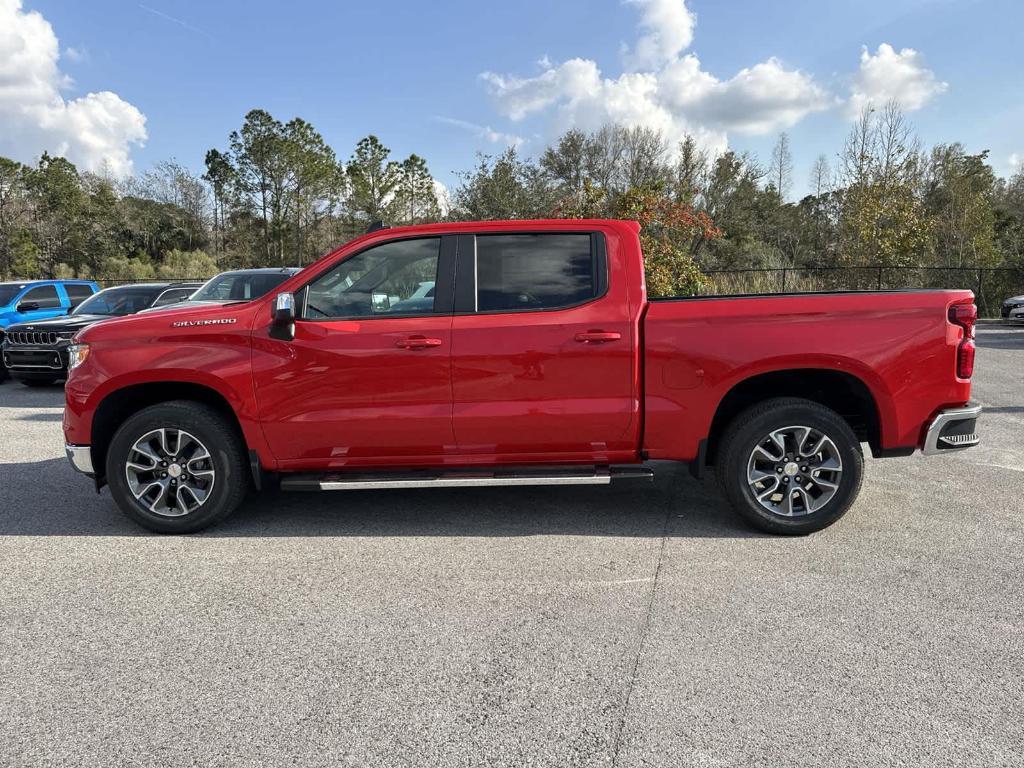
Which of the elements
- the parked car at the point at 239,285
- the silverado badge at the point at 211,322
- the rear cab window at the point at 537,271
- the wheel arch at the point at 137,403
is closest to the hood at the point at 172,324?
the silverado badge at the point at 211,322

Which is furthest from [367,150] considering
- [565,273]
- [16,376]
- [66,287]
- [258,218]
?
[565,273]

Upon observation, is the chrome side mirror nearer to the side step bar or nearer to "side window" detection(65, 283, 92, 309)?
the side step bar

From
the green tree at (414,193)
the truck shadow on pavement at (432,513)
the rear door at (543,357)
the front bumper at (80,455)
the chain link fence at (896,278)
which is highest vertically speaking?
the green tree at (414,193)

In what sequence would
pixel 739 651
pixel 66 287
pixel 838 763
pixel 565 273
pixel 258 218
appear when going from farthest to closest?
pixel 258 218
pixel 66 287
pixel 565 273
pixel 739 651
pixel 838 763

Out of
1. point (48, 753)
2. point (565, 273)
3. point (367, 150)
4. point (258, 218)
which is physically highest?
point (367, 150)

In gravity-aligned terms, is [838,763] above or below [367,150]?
below

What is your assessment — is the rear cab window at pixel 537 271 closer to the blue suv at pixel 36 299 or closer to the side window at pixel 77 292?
the blue suv at pixel 36 299

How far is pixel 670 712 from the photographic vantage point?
8.60ft

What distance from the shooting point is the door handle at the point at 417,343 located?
4.31 meters

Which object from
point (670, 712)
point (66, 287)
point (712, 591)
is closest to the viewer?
point (670, 712)

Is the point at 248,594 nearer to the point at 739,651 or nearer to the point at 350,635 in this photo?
the point at 350,635

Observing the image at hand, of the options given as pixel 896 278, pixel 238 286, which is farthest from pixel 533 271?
pixel 896 278

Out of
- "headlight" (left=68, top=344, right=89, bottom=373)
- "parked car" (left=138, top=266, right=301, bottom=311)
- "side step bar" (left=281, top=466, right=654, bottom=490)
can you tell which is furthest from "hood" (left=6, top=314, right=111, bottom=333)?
"side step bar" (left=281, top=466, right=654, bottom=490)

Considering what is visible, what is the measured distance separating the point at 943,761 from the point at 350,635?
2347 millimetres
